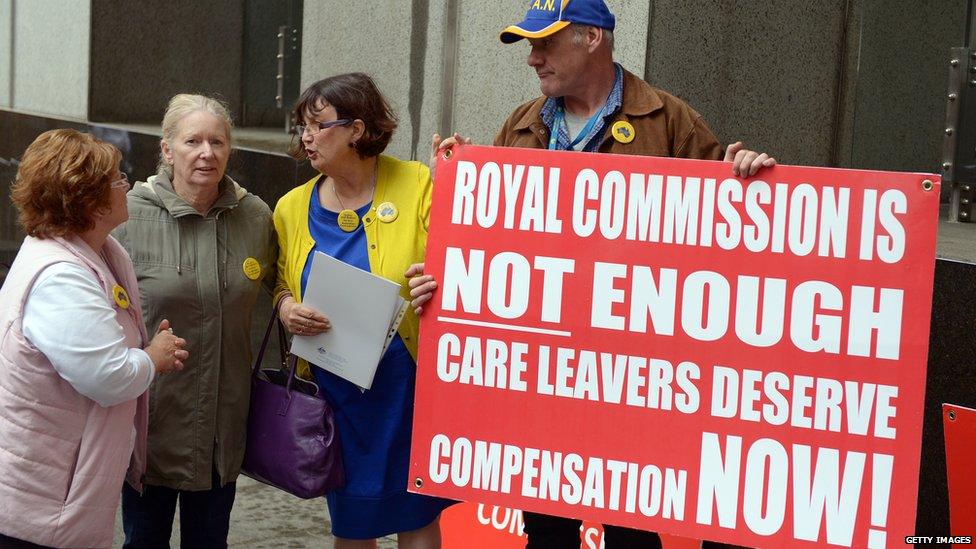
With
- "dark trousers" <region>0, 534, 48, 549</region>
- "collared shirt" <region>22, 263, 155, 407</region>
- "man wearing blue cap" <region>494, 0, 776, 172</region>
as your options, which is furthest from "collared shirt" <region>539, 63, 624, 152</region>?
"dark trousers" <region>0, 534, 48, 549</region>

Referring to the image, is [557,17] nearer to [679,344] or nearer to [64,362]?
[679,344]

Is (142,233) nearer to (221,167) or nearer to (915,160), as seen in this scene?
(221,167)

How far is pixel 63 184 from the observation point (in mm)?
3178

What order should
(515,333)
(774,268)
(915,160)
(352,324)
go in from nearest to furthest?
1. (774,268)
2. (515,333)
3. (352,324)
4. (915,160)

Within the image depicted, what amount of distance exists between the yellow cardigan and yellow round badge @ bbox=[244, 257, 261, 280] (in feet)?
0.35

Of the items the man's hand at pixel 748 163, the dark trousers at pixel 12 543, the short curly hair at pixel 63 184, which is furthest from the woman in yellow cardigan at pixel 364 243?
the man's hand at pixel 748 163

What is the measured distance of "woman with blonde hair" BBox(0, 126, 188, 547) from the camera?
310cm

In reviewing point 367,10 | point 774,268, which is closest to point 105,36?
point 367,10

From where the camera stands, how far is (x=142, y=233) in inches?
144

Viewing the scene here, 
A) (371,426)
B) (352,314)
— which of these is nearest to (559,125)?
(352,314)

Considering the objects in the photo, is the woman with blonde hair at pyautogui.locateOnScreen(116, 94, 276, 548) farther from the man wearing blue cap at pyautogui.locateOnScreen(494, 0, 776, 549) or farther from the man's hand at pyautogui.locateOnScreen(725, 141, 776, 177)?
the man's hand at pyautogui.locateOnScreen(725, 141, 776, 177)

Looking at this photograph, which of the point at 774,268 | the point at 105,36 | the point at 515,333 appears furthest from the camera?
the point at 105,36

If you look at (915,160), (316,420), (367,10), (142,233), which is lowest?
(316,420)

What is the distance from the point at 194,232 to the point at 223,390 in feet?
1.62
